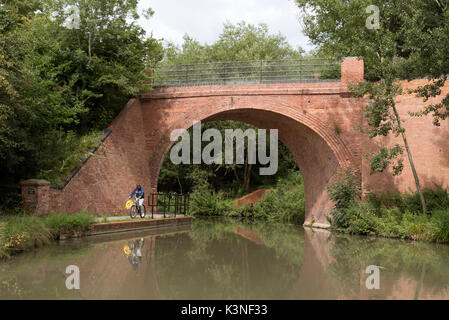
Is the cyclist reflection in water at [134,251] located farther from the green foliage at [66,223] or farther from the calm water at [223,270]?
the green foliage at [66,223]

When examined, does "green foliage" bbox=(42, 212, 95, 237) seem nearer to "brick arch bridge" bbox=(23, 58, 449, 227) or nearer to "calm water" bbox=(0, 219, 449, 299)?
"calm water" bbox=(0, 219, 449, 299)

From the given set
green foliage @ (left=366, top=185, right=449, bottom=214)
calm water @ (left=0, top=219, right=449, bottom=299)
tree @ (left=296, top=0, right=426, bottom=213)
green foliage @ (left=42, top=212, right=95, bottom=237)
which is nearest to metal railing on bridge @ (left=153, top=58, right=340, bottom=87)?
tree @ (left=296, top=0, right=426, bottom=213)

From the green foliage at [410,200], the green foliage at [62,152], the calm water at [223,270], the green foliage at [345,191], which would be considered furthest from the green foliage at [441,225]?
the green foliage at [62,152]

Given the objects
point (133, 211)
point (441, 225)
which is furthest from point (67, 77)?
point (441, 225)

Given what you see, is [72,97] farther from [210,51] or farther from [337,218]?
[210,51]

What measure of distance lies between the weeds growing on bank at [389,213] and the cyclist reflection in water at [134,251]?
713 centimetres

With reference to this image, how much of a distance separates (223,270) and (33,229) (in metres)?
4.56

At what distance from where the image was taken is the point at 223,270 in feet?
24.9

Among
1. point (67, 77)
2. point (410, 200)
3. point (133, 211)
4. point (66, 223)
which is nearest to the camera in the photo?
point (66, 223)

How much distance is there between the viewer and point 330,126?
1627 cm

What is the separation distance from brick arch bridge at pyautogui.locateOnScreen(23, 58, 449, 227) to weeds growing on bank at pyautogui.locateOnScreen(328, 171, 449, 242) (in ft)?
1.80

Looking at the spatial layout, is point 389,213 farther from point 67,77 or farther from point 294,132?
point 67,77

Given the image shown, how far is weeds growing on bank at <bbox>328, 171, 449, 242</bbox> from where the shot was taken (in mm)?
12180
